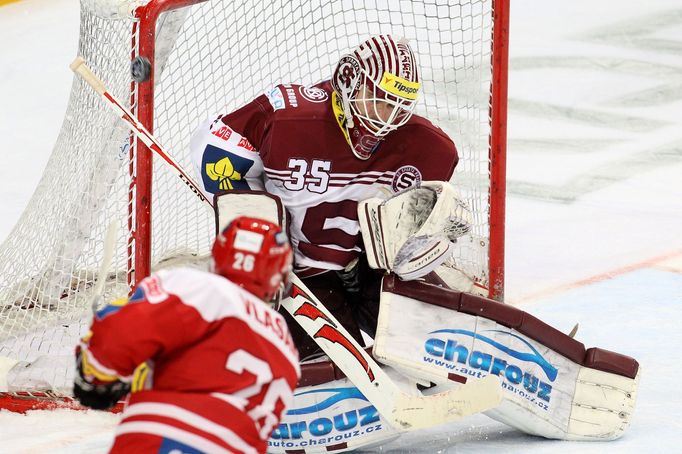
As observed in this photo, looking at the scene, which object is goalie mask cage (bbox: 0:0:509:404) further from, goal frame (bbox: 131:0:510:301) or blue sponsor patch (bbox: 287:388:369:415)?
blue sponsor patch (bbox: 287:388:369:415)

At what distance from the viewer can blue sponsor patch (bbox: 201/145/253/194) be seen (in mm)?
2988

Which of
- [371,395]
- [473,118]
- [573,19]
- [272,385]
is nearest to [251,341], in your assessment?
[272,385]

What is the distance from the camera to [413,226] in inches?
118

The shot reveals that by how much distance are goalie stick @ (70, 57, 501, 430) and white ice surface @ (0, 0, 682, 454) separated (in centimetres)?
14

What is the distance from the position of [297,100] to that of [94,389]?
1.15 metres

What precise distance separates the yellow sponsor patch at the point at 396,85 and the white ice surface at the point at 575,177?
2.72ft

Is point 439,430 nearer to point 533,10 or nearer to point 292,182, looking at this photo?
point 292,182

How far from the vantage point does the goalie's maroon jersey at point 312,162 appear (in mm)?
2984

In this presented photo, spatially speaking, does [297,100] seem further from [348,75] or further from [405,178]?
[405,178]

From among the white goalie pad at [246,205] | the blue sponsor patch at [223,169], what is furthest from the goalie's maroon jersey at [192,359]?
the blue sponsor patch at [223,169]

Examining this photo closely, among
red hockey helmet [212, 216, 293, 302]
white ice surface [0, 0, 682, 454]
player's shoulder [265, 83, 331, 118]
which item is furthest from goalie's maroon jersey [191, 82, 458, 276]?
red hockey helmet [212, 216, 293, 302]

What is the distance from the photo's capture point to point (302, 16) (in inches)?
143

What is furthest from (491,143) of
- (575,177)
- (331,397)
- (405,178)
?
(575,177)

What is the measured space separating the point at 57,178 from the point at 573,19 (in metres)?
3.82
